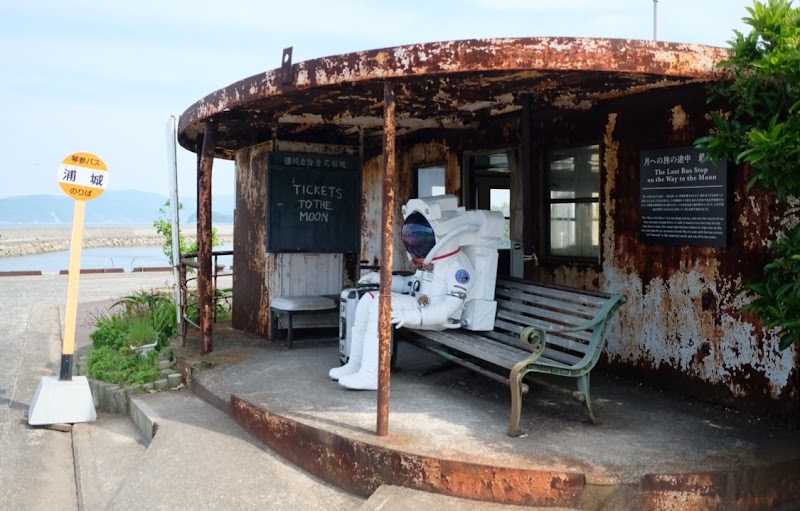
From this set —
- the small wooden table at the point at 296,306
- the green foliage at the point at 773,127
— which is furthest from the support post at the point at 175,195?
the green foliage at the point at 773,127

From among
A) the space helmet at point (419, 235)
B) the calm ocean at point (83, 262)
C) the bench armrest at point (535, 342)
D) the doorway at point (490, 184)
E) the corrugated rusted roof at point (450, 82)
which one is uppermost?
the corrugated rusted roof at point (450, 82)

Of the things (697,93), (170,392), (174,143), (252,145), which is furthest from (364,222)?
(697,93)

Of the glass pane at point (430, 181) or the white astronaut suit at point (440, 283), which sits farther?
the glass pane at point (430, 181)

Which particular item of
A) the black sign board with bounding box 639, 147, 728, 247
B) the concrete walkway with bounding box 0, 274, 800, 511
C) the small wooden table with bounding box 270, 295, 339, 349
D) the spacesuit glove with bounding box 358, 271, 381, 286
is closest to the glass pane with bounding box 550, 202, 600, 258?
the black sign board with bounding box 639, 147, 728, 247

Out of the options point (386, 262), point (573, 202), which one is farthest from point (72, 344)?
point (573, 202)

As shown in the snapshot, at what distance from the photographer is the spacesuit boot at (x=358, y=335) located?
5625 millimetres

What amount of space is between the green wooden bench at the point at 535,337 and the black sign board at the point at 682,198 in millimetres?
1012

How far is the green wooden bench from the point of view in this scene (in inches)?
178

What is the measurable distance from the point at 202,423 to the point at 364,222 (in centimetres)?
419

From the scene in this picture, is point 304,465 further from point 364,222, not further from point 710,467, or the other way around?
point 364,222

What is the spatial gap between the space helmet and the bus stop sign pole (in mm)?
2872

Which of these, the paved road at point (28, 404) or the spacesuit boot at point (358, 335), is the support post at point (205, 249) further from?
the spacesuit boot at point (358, 335)

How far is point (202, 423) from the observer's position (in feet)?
18.2

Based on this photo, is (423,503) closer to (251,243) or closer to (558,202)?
(558,202)
